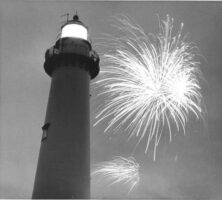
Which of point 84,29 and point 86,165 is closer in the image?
point 86,165

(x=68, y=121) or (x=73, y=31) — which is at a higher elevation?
(x=73, y=31)

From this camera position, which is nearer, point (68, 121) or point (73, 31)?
point (68, 121)

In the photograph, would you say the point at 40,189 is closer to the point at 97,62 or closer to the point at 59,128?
the point at 59,128

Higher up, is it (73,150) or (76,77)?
(76,77)

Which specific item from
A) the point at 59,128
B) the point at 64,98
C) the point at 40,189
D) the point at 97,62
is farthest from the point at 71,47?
the point at 40,189

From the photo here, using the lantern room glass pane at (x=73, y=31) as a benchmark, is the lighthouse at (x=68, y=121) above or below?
below

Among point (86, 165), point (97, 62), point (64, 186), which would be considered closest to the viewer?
point (64, 186)

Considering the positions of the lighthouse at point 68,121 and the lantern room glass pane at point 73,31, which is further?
the lantern room glass pane at point 73,31
